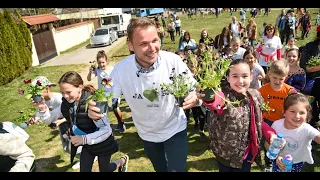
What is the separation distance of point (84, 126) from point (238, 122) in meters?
1.84

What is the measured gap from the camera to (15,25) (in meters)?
13.3

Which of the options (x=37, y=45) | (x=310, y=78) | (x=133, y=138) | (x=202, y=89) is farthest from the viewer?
(x=37, y=45)

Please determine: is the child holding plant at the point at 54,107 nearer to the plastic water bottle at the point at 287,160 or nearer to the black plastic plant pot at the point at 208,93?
the black plastic plant pot at the point at 208,93

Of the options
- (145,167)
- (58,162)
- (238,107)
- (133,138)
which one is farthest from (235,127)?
(58,162)

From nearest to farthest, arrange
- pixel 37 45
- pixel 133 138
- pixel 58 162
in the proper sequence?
pixel 58 162 → pixel 133 138 → pixel 37 45

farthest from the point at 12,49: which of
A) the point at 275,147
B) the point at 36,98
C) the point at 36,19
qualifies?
the point at 275,147

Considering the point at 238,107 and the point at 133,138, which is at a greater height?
the point at 238,107

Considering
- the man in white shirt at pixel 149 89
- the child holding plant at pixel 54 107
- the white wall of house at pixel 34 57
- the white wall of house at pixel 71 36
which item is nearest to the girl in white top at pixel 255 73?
the man in white shirt at pixel 149 89

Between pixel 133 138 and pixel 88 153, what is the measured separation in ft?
7.65

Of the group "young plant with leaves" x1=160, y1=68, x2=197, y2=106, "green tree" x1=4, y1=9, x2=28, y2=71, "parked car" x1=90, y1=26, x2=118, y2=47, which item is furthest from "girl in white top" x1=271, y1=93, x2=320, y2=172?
"parked car" x1=90, y1=26, x2=118, y2=47

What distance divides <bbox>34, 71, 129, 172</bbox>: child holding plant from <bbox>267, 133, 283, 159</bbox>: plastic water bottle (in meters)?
1.85

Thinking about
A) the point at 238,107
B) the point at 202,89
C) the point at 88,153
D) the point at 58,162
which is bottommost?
the point at 58,162

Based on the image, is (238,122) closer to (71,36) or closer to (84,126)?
(84,126)
